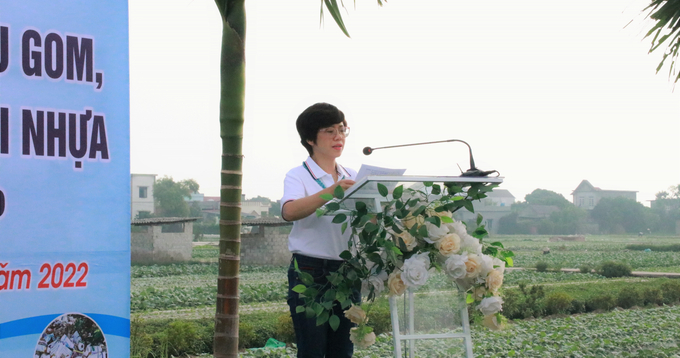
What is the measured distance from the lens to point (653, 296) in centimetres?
1246

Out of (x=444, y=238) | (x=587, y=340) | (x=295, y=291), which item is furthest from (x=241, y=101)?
(x=587, y=340)

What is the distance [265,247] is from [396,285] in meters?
13.3

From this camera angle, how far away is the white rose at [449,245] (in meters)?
1.75

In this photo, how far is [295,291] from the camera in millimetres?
1958

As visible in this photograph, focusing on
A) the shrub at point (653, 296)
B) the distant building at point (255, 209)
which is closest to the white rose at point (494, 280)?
the shrub at point (653, 296)

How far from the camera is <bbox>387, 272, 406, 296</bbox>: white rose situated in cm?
175

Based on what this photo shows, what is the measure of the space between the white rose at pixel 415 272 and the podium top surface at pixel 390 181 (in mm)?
234

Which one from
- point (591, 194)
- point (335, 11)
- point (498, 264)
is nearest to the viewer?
point (498, 264)

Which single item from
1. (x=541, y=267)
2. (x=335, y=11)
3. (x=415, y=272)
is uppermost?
(x=335, y=11)

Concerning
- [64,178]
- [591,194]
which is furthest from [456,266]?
[591,194]

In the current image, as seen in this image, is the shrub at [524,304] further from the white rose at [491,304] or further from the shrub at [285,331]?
the white rose at [491,304]

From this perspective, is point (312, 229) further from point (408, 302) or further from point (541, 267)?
point (541, 267)

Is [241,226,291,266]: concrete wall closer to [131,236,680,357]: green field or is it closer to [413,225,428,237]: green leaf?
[131,236,680,357]: green field

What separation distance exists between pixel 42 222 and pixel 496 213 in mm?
17038
